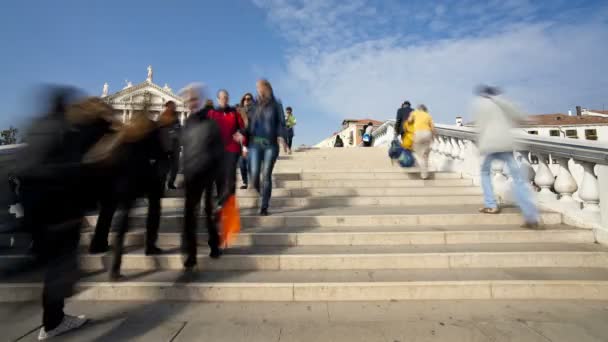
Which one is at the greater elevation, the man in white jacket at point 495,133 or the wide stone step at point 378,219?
the man in white jacket at point 495,133

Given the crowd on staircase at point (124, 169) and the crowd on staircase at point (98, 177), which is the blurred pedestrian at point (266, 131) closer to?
the crowd on staircase at point (124, 169)

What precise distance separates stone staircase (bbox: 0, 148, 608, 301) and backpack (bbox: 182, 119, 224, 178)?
41.8 inches

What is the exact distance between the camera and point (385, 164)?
7.22 metres

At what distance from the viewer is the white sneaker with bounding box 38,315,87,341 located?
2.04 m

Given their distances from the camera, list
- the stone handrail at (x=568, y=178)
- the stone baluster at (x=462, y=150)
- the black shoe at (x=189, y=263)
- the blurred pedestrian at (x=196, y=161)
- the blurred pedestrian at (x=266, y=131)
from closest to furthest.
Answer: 1. the blurred pedestrian at (x=196, y=161)
2. the black shoe at (x=189, y=263)
3. the stone handrail at (x=568, y=178)
4. the blurred pedestrian at (x=266, y=131)
5. the stone baluster at (x=462, y=150)

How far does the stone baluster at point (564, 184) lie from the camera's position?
3.81m

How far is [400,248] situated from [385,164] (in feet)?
13.9

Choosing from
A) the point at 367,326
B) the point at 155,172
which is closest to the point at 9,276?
the point at 155,172

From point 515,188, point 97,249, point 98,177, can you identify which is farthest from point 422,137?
point 97,249

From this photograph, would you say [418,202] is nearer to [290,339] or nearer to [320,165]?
[320,165]

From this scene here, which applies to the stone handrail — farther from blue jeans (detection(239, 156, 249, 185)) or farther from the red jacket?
blue jeans (detection(239, 156, 249, 185))

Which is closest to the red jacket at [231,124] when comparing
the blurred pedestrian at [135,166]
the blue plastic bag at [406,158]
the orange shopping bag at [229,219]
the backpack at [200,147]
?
the orange shopping bag at [229,219]

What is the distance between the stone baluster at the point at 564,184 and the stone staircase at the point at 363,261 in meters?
0.37

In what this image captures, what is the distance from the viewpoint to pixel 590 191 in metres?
3.52
